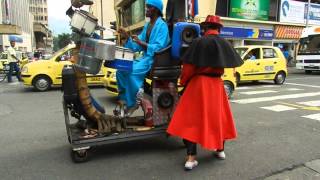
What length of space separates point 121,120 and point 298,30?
2877cm

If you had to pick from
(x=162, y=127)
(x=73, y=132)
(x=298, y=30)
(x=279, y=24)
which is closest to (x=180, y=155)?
Result: (x=162, y=127)

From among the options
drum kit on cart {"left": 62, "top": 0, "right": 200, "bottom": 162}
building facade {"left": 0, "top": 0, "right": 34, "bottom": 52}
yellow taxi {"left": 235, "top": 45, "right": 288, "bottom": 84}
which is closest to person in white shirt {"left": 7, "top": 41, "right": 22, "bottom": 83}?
yellow taxi {"left": 235, "top": 45, "right": 288, "bottom": 84}

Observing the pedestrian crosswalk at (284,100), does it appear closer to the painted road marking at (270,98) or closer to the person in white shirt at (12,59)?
the painted road marking at (270,98)

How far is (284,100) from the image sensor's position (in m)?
10.0

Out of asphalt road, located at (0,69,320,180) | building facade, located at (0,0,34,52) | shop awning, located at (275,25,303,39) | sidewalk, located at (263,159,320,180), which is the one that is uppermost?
building facade, located at (0,0,34,52)

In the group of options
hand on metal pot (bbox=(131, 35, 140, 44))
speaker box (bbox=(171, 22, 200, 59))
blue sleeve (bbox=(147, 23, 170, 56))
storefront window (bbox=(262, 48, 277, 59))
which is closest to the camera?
speaker box (bbox=(171, 22, 200, 59))

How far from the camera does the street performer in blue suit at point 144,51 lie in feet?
15.6

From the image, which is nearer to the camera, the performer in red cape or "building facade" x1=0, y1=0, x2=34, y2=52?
the performer in red cape

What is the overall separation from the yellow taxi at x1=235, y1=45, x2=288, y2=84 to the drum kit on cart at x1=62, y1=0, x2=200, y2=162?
893cm

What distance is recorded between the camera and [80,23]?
4.30 meters

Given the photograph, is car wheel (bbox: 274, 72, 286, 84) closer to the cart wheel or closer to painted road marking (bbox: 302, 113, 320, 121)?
painted road marking (bbox: 302, 113, 320, 121)

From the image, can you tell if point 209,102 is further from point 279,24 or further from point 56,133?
point 279,24

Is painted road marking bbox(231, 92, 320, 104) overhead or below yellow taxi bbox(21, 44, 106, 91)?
below

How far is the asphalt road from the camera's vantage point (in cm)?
427
